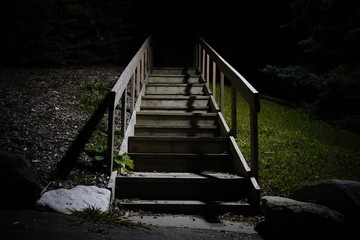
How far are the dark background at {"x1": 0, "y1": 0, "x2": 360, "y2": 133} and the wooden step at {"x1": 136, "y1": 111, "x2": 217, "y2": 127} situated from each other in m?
3.41

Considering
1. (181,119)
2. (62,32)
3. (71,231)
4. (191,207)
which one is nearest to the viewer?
(71,231)

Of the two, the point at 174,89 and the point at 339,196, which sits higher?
the point at 174,89

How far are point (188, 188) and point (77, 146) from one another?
69.7 inches

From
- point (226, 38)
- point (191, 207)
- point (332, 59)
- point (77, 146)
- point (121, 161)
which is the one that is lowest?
point (191, 207)

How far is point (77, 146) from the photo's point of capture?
207 inches

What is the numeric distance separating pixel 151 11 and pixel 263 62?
5.16 m

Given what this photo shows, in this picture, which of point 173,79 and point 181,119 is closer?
point 181,119

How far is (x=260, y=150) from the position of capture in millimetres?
6379

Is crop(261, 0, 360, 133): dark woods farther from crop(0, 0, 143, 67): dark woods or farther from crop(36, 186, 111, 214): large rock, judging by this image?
crop(36, 186, 111, 214): large rock

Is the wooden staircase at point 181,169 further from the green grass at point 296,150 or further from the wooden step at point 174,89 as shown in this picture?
the wooden step at point 174,89

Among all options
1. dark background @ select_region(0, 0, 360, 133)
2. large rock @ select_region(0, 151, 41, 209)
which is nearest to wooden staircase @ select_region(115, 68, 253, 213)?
large rock @ select_region(0, 151, 41, 209)

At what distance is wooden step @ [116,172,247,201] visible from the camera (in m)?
4.73

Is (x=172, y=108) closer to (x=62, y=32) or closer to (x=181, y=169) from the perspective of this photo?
(x=181, y=169)

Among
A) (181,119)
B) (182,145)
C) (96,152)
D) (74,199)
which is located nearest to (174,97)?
(181,119)
